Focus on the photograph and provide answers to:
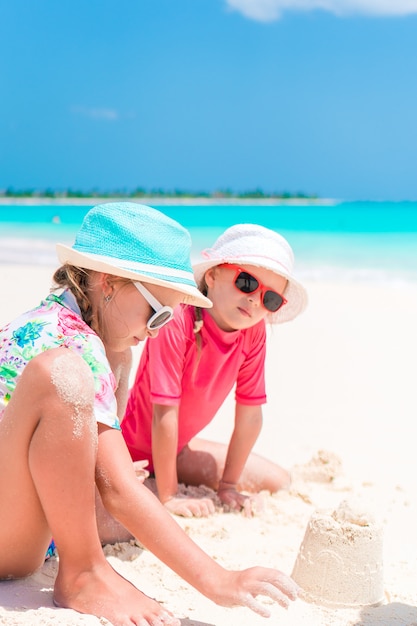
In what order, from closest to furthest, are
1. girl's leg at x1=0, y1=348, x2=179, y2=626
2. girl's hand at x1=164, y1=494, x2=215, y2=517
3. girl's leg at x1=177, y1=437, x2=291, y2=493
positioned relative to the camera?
girl's leg at x1=0, y1=348, x2=179, y2=626 < girl's hand at x1=164, y1=494, x2=215, y2=517 < girl's leg at x1=177, y1=437, x2=291, y2=493

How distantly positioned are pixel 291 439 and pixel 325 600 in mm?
1922

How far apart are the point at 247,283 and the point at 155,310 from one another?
106 centimetres

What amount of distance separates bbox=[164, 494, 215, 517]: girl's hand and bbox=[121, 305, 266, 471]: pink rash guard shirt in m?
0.32

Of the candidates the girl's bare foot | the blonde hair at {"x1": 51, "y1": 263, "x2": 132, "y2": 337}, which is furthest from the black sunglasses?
the girl's bare foot

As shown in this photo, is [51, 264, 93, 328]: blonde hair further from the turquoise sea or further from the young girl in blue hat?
the turquoise sea

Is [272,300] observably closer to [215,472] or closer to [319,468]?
[215,472]

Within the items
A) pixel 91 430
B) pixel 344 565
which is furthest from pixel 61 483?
pixel 344 565

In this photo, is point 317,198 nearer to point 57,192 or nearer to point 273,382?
point 57,192

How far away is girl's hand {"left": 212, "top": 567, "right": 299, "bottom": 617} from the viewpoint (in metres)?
1.89

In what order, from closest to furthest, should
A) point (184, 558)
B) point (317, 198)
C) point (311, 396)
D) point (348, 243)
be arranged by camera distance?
point (184, 558) < point (311, 396) < point (348, 243) < point (317, 198)

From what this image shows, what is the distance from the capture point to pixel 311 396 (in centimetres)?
525

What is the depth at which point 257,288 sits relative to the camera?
126 inches

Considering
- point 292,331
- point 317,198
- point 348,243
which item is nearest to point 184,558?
point 292,331

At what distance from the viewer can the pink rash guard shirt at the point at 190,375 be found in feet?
10.5
